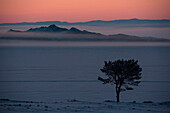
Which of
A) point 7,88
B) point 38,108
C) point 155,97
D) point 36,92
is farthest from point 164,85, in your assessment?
point 38,108

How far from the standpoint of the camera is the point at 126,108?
2250cm

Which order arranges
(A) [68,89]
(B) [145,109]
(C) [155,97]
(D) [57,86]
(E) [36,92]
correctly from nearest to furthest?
(B) [145,109] → (C) [155,97] → (E) [36,92] → (A) [68,89] → (D) [57,86]

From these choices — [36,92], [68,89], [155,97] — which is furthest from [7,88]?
[155,97]

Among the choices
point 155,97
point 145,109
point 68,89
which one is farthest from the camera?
point 68,89

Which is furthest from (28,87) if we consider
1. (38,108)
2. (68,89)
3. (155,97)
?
(38,108)

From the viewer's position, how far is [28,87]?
151ft

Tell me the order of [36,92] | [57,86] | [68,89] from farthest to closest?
1. [57,86]
2. [68,89]
3. [36,92]

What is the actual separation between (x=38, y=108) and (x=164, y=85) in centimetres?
3137

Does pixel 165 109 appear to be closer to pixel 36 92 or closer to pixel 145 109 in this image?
pixel 145 109

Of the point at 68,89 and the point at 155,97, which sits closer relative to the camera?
the point at 155,97

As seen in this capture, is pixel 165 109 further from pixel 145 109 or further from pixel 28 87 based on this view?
pixel 28 87

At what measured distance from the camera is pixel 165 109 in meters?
22.5

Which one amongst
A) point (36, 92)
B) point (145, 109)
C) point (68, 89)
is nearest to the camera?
point (145, 109)

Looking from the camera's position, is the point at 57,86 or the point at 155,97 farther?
the point at 57,86
